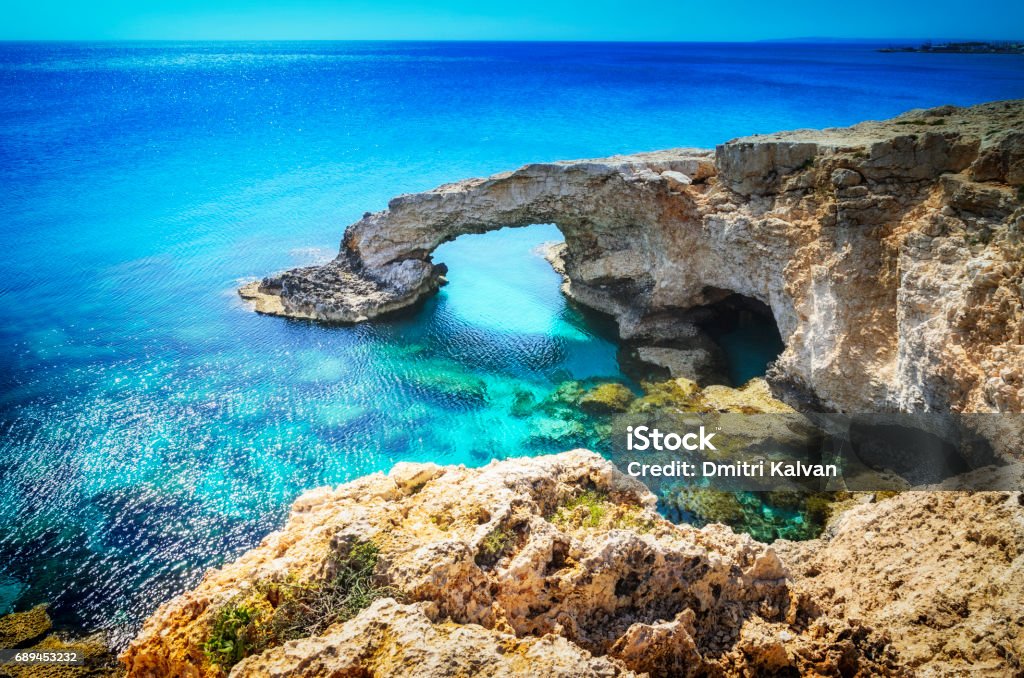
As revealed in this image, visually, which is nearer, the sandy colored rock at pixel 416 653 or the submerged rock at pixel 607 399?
the sandy colored rock at pixel 416 653

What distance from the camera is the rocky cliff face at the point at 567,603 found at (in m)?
5.82

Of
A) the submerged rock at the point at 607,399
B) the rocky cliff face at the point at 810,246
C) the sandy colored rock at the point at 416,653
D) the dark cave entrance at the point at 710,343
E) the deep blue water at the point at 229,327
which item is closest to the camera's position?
the sandy colored rock at the point at 416,653

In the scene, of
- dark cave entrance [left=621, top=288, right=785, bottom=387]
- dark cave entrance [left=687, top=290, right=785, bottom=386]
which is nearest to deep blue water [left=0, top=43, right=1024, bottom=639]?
dark cave entrance [left=621, top=288, right=785, bottom=387]

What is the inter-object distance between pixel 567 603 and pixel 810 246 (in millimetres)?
13507

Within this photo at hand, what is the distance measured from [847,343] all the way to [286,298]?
2147cm

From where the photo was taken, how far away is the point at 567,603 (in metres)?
6.71

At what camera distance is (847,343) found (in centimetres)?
1515

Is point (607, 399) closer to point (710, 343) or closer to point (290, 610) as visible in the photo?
point (710, 343)

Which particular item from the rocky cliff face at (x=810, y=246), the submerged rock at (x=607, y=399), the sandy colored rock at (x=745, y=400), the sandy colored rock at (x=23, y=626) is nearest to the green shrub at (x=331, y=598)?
Result: the sandy colored rock at (x=23, y=626)

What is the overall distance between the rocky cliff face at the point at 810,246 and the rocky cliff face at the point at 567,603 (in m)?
5.40

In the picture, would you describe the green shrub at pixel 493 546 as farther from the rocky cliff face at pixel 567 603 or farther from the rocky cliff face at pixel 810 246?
the rocky cliff face at pixel 810 246

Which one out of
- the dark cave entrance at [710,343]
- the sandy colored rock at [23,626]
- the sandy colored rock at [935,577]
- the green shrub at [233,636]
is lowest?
the sandy colored rock at [23,626]

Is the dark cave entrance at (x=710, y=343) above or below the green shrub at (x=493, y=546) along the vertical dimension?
below

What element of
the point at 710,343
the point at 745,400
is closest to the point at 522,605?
the point at 745,400
